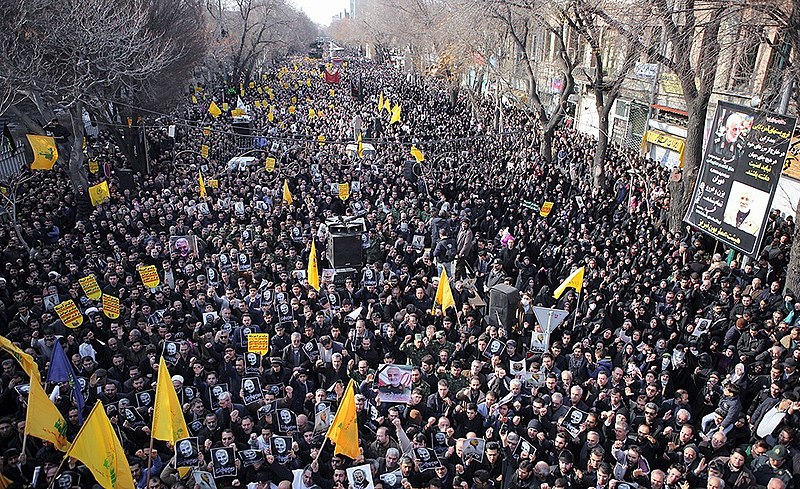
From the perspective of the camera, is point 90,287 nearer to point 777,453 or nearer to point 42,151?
point 42,151

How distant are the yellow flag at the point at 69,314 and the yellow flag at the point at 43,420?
9.11 ft

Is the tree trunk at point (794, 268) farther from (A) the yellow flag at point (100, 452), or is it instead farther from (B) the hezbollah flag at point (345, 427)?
A: (A) the yellow flag at point (100, 452)

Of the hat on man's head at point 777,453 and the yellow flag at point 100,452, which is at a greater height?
the hat on man's head at point 777,453

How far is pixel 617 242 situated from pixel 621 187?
459 cm

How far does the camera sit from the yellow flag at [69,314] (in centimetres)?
910

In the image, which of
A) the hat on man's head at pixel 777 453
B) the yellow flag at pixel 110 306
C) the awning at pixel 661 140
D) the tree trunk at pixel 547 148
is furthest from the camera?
the tree trunk at pixel 547 148

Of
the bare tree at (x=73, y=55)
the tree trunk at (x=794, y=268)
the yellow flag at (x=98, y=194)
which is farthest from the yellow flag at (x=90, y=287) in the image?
the tree trunk at (x=794, y=268)

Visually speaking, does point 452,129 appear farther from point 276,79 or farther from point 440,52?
Result: point 276,79

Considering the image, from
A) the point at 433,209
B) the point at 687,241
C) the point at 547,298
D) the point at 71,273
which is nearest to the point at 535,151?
the point at 433,209

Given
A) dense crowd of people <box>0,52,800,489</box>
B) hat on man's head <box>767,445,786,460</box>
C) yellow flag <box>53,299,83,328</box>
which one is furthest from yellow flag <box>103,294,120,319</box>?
hat on man's head <box>767,445,786,460</box>

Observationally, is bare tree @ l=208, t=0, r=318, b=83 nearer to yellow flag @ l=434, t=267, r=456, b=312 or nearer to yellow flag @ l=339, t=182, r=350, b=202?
yellow flag @ l=339, t=182, r=350, b=202

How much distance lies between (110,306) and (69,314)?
1.91ft

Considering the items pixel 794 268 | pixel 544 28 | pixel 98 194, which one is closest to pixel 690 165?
pixel 794 268

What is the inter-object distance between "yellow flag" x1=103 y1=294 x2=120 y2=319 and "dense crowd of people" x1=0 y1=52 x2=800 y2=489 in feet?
0.47
